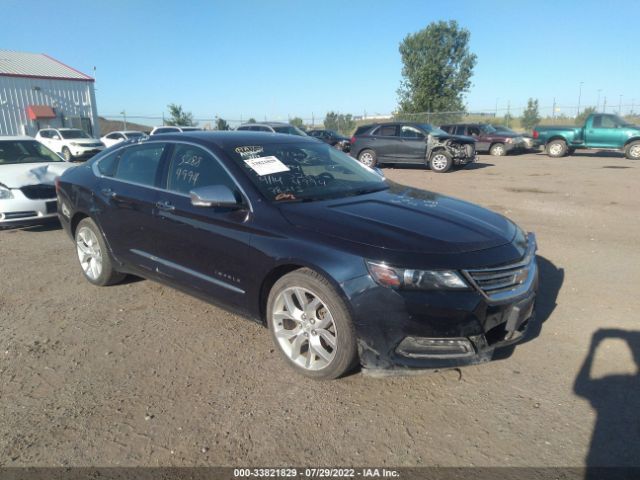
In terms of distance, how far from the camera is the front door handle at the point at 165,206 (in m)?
3.75

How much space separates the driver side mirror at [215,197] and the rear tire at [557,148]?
67.6ft

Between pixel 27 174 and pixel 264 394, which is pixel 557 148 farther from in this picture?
pixel 264 394

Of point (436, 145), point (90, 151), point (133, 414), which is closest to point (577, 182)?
point (436, 145)

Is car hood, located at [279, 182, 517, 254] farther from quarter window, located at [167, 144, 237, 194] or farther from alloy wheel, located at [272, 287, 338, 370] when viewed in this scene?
quarter window, located at [167, 144, 237, 194]

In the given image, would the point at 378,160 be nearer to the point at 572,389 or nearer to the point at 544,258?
the point at 544,258

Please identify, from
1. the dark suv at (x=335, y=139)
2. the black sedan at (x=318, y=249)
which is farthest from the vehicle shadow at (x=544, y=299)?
the dark suv at (x=335, y=139)

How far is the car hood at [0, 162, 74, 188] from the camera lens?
7020 mm

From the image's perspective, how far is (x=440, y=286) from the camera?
2.67 meters

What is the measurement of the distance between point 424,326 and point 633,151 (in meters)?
20.3

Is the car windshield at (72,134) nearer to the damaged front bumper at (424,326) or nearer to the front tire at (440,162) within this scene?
the front tire at (440,162)

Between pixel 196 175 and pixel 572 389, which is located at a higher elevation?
pixel 196 175

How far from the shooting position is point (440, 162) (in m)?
15.5

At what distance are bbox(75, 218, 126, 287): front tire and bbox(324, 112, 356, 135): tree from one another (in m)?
39.4

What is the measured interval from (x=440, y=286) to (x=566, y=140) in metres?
20.5
